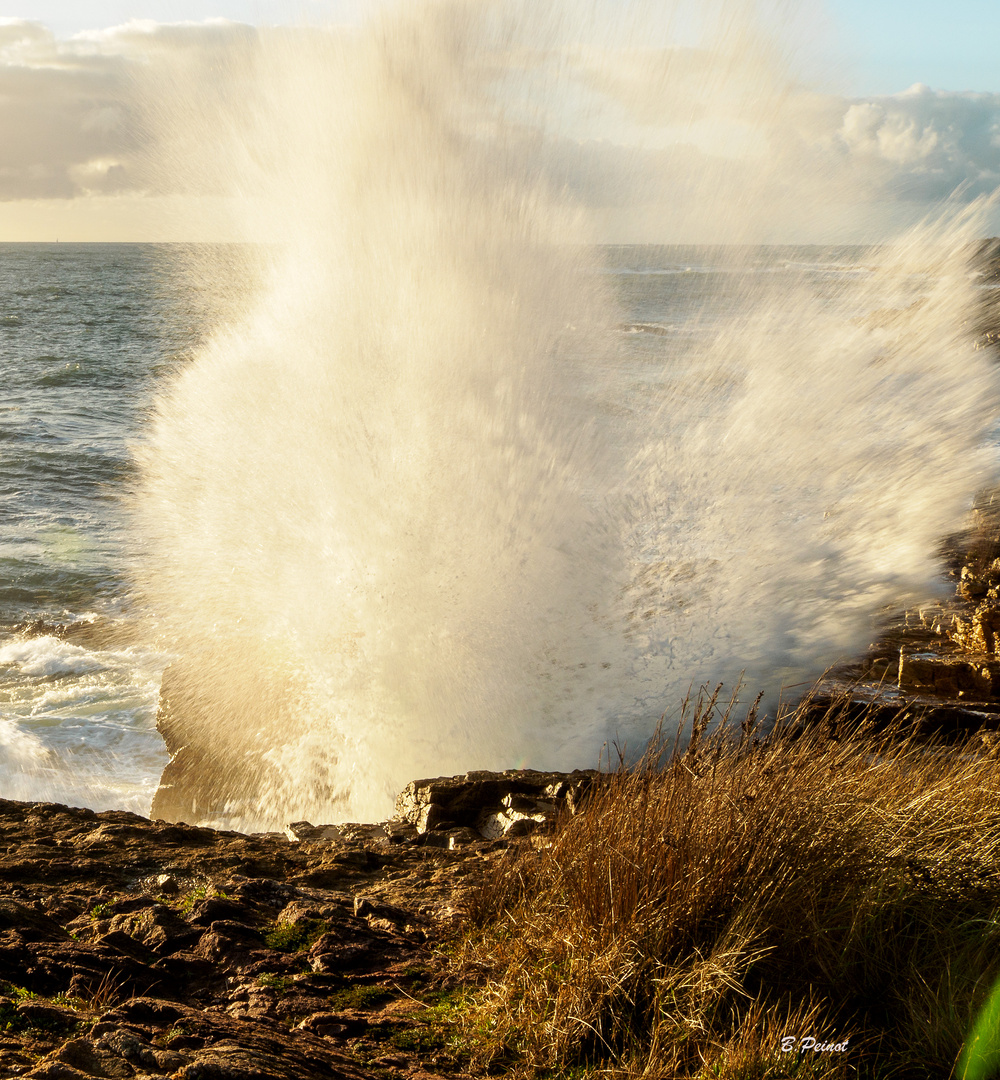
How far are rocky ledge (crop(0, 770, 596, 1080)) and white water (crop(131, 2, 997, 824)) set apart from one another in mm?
1678

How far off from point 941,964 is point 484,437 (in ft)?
23.1

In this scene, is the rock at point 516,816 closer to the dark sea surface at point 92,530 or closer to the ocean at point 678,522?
the ocean at point 678,522

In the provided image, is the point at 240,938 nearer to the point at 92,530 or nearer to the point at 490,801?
the point at 490,801

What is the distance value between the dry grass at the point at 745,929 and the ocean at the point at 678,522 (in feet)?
7.39

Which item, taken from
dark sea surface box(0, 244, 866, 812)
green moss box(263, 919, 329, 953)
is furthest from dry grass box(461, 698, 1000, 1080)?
dark sea surface box(0, 244, 866, 812)

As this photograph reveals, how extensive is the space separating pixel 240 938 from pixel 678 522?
6.67m

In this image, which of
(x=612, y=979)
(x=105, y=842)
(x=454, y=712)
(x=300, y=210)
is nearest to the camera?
(x=612, y=979)

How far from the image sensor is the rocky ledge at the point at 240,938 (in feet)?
8.19

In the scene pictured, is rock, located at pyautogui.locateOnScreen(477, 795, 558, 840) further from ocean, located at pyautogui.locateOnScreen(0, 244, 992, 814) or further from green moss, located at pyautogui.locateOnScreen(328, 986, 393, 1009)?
green moss, located at pyautogui.locateOnScreen(328, 986, 393, 1009)

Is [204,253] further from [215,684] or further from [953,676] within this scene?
[953,676]

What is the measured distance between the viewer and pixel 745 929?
121 inches

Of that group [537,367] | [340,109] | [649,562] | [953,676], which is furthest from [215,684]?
[340,109]

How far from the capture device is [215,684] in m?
8.07
